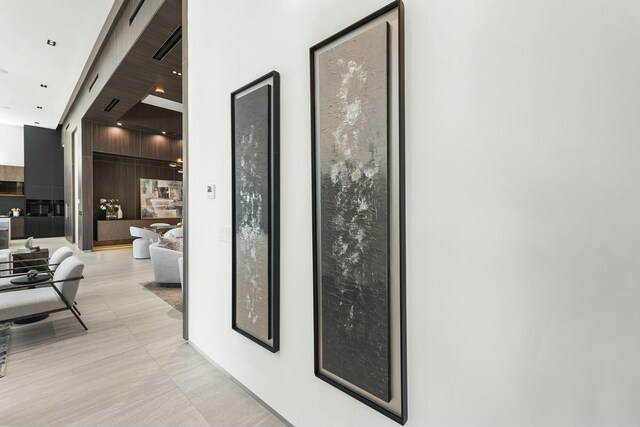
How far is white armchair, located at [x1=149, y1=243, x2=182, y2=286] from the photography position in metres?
4.96

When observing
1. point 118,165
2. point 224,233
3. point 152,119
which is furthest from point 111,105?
point 224,233

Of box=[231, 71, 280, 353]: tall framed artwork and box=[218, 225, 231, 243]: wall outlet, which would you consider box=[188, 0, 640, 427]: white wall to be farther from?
box=[218, 225, 231, 243]: wall outlet

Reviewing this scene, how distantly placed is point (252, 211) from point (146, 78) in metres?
5.49

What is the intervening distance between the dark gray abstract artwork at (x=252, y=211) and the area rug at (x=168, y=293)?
2.42m

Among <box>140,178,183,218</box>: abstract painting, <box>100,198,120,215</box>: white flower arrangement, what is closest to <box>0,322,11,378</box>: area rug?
<box>100,198,120,215</box>: white flower arrangement

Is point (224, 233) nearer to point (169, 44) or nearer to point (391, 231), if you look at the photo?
point (391, 231)

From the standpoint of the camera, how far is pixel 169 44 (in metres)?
4.47

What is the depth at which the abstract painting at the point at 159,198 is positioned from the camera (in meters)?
10.6

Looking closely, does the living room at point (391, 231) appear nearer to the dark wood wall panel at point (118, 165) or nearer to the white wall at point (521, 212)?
the white wall at point (521, 212)

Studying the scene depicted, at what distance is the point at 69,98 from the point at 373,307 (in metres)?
11.3

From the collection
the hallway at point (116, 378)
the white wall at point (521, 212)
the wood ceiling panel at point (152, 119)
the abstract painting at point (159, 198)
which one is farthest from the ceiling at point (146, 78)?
the hallway at point (116, 378)

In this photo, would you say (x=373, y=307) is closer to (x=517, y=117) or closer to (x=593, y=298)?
(x=593, y=298)

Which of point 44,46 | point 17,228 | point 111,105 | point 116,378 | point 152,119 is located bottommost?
point 116,378

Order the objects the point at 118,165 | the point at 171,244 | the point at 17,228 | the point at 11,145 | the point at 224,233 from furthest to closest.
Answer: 1. the point at 11,145
2. the point at 17,228
3. the point at 118,165
4. the point at 171,244
5. the point at 224,233
